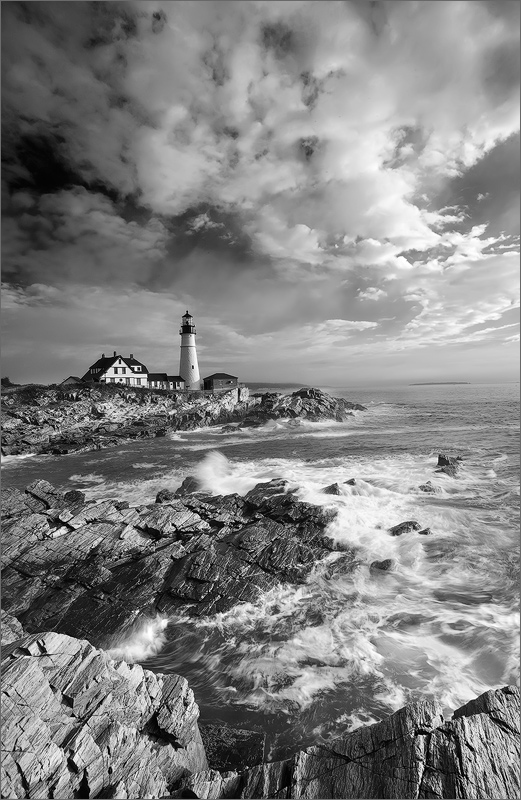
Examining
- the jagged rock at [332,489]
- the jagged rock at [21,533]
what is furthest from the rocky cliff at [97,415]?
the jagged rock at [332,489]

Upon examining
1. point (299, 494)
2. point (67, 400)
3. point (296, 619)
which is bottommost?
point (296, 619)

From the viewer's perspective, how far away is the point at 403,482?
10.9m

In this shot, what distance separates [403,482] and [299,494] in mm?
4000

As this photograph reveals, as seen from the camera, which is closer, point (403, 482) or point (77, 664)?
point (77, 664)

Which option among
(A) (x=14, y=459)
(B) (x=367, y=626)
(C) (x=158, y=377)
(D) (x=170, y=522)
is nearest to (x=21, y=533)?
(D) (x=170, y=522)

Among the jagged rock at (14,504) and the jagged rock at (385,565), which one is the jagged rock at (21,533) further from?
the jagged rock at (385,565)

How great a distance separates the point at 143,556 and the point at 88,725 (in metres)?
4.52

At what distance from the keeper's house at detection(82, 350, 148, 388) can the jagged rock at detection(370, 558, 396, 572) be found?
1308 inches

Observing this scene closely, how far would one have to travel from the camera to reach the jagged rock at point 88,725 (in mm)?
2200

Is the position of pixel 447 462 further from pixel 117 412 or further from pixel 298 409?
pixel 117 412

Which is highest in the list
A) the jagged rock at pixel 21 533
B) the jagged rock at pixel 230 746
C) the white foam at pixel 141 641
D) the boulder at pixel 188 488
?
the jagged rock at pixel 21 533

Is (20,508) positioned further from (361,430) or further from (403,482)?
(361,430)

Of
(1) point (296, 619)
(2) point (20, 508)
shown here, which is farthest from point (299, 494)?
(2) point (20, 508)

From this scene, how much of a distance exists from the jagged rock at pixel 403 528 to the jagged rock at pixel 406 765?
5.18 m
